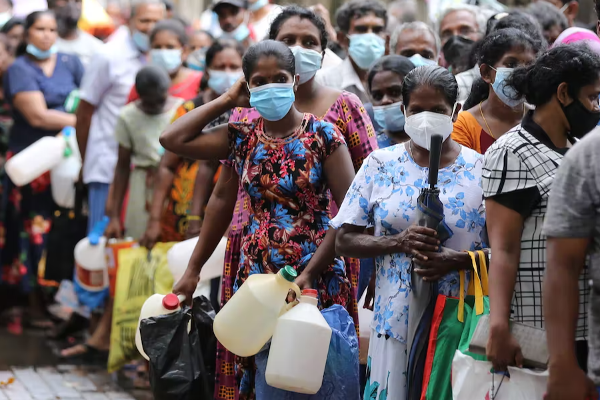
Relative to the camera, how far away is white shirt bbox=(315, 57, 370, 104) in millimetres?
6906

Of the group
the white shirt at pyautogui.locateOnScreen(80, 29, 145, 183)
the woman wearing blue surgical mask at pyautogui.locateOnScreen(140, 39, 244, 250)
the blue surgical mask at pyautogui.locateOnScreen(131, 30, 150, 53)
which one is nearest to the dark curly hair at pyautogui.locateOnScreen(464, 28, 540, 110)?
the woman wearing blue surgical mask at pyautogui.locateOnScreen(140, 39, 244, 250)

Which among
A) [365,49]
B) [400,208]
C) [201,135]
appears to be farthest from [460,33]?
[400,208]

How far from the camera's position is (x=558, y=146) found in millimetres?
3461

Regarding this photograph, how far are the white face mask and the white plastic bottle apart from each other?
13.9 feet

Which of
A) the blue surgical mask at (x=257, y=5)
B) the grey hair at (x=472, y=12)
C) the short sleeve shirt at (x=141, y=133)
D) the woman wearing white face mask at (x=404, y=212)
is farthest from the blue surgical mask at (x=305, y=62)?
the blue surgical mask at (x=257, y=5)

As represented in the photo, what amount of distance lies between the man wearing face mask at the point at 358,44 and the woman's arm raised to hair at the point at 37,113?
3199mm

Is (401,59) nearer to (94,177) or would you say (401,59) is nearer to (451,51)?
(451,51)

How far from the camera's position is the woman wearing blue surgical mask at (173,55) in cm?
834

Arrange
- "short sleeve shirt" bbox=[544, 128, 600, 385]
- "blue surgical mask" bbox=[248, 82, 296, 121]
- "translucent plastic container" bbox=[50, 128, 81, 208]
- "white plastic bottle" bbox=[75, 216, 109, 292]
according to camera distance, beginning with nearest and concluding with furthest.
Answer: "short sleeve shirt" bbox=[544, 128, 600, 385] → "blue surgical mask" bbox=[248, 82, 296, 121] → "white plastic bottle" bbox=[75, 216, 109, 292] → "translucent plastic container" bbox=[50, 128, 81, 208]

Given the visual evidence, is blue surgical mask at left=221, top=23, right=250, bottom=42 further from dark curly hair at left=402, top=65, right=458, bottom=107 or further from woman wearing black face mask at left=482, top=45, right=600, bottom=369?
woman wearing black face mask at left=482, top=45, right=600, bottom=369

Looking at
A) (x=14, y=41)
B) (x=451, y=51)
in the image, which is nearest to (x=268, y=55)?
(x=451, y=51)

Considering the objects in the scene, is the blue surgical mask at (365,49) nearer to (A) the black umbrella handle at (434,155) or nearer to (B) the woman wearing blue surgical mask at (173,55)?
(B) the woman wearing blue surgical mask at (173,55)

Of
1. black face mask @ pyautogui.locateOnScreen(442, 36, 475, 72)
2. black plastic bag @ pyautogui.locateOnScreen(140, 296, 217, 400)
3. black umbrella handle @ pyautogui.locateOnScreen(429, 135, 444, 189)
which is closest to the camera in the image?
black umbrella handle @ pyautogui.locateOnScreen(429, 135, 444, 189)

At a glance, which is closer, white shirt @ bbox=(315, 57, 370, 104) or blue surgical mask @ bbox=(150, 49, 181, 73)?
white shirt @ bbox=(315, 57, 370, 104)
